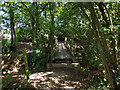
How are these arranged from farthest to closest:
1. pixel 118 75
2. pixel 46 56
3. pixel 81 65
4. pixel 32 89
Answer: pixel 46 56 < pixel 81 65 < pixel 32 89 < pixel 118 75

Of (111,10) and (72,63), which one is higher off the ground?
(111,10)

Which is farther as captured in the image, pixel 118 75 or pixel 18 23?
pixel 18 23

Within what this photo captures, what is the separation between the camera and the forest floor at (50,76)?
3.82 metres

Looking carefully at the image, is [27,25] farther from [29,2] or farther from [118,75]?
[118,75]

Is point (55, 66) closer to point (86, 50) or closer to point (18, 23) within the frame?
point (86, 50)

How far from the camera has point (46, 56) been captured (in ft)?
22.5

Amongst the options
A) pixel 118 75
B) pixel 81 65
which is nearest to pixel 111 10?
pixel 118 75

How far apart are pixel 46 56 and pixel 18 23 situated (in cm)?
420

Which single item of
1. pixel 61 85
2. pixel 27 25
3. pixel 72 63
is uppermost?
pixel 27 25

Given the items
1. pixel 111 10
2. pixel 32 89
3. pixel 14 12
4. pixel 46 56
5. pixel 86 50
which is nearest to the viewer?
pixel 111 10

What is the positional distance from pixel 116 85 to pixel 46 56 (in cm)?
491

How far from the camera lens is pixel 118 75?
2.40 m

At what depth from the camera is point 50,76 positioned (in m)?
4.91

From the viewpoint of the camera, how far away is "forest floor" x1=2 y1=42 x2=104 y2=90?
3.82 metres
